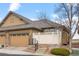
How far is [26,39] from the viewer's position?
4199 millimetres

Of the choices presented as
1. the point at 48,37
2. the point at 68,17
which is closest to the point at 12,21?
the point at 48,37

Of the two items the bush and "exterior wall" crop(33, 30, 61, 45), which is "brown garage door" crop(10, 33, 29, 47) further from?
the bush

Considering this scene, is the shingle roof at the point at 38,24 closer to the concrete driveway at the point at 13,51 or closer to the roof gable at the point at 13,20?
the roof gable at the point at 13,20

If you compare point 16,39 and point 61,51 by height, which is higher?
point 16,39

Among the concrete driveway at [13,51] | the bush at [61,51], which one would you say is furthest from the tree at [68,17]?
the concrete driveway at [13,51]

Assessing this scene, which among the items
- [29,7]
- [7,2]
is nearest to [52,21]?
[29,7]

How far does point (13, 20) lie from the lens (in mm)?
4211

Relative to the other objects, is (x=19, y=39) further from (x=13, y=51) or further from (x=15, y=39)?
(x=13, y=51)

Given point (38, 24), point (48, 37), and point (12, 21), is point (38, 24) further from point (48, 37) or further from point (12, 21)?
point (12, 21)

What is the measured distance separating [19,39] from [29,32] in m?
0.17

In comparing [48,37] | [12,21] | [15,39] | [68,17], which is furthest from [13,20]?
[68,17]

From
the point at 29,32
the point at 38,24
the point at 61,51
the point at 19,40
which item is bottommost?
the point at 61,51

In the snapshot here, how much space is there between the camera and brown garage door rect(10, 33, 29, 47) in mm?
4195

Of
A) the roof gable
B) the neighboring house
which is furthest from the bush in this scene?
the roof gable
